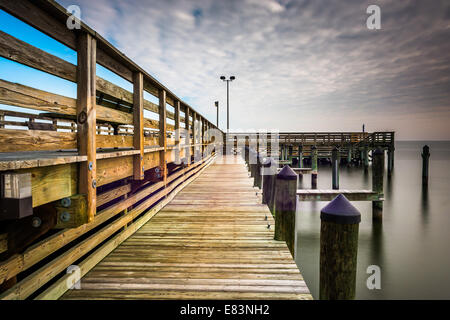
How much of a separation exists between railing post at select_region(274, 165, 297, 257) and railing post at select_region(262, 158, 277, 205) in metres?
1.40

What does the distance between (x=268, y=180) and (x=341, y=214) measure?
3.02m

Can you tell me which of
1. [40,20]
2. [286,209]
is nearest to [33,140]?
[40,20]

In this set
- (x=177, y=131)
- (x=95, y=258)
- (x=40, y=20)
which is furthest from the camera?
(x=177, y=131)

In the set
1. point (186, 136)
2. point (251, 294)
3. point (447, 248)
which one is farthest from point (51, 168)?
point (447, 248)

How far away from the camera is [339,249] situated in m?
1.91

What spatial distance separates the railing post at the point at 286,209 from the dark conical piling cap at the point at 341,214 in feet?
4.44

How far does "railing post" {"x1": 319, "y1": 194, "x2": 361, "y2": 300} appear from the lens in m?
1.89

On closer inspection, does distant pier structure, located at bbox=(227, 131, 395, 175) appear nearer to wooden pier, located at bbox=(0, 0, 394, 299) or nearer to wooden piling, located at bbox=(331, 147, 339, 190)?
wooden piling, located at bbox=(331, 147, 339, 190)

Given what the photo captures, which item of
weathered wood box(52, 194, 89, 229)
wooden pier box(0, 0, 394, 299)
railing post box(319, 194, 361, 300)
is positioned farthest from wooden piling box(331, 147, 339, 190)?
weathered wood box(52, 194, 89, 229)

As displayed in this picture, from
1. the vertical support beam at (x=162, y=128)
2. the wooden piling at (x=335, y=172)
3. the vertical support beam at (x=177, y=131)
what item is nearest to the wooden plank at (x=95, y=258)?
the vertical support beam at (x=162, y=128)

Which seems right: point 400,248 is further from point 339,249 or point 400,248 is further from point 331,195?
point 339,249

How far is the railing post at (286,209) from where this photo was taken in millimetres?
3283

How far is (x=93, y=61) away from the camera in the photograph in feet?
8.59
